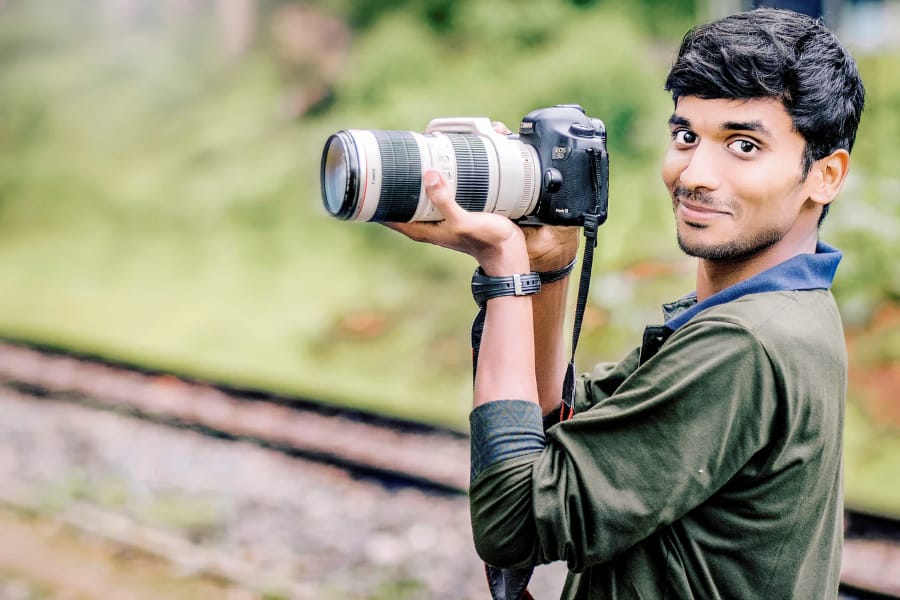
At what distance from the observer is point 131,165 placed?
562cm

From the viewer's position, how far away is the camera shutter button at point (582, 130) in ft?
5.03

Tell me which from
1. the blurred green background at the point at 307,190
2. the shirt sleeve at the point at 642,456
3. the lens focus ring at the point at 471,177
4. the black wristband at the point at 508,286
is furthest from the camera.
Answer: the blurred green background at the point at 307,190

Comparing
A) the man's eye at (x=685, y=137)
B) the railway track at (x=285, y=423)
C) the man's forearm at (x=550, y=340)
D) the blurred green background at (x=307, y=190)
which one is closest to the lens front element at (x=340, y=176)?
the man's forearm at (x=550, y=340)

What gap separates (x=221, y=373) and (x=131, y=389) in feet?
1.53

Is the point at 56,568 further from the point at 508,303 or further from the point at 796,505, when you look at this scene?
the point at 796,505

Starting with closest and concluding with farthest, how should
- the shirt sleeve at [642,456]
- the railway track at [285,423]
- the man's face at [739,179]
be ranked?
the shirt sleeve at [642,456] < the man's face at [739,179] < the railway track at [285,423]

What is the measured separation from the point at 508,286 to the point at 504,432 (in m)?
0.21

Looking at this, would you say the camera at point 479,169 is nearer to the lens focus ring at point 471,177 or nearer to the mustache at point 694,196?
the lens focus ring at point 471,177

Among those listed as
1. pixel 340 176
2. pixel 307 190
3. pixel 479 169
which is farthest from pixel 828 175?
pixel 307 190

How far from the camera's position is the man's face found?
122 cm

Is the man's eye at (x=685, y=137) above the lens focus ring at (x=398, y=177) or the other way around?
the other way around

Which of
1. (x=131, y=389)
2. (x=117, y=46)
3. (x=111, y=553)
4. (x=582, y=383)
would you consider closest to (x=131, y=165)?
(x=117, y=46)

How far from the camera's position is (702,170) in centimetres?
124

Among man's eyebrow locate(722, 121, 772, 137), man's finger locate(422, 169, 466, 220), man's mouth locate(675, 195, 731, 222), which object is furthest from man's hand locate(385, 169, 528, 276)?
man's eyebrow locate(722, 121, 772, 137)
